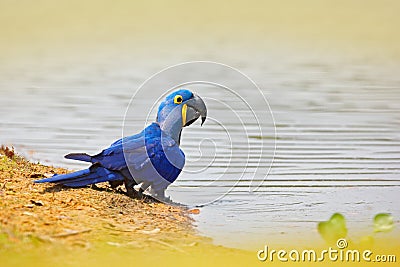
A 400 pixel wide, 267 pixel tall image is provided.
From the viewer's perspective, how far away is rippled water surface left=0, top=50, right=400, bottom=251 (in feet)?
26.7

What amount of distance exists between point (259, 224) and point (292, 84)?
8.86 meters

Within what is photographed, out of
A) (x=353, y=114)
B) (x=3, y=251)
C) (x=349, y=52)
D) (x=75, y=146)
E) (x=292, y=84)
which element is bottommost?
(x=3, y=251)

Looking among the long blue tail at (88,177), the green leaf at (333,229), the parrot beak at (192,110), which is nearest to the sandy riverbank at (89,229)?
the long blue tail at (88,177)

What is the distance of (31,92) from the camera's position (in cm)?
1574

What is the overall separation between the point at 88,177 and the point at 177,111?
40.9 inches

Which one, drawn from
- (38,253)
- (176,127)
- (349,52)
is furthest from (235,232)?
(349,52)

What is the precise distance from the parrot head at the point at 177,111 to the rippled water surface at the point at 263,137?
2.65 ft

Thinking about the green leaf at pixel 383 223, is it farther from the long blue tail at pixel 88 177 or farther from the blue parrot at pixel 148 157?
the long blue tail at pixel 88 177

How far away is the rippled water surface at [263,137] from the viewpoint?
8.14 meters

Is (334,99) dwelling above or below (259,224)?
above

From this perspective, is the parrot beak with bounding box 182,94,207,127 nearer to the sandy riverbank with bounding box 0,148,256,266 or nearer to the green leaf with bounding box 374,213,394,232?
the sandy riverbank with bounding box 0,148,256,266

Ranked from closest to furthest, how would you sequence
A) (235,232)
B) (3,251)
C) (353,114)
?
(3,251), (235,232), (353,114)

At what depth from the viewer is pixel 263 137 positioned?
11383mm

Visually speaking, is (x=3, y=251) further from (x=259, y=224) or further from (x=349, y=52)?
(x=349, y=52)
